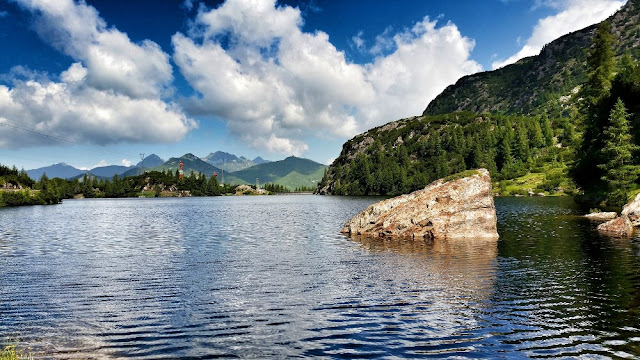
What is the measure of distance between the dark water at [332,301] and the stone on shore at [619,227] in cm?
689

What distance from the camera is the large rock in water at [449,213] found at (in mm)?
50938

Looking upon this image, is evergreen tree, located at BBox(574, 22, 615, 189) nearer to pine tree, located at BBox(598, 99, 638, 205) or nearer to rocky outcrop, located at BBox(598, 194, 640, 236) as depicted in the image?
pine tree, located at BBox(598, 99, 638, 205)

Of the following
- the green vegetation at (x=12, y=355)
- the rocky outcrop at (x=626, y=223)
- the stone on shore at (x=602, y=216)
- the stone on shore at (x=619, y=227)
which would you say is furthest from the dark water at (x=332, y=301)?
the stone on shore at (x=602, y=216)

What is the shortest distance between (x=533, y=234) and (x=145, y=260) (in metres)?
48.2

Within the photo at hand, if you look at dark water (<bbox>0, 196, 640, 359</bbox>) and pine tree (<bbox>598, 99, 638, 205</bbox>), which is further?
pine tree (<bbox>598, 99, 638, 205</bbox>)

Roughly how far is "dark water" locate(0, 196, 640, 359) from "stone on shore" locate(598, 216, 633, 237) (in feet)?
22.6

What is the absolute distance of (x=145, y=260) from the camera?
3894cm

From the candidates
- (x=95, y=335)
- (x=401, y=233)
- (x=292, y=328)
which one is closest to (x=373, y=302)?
(x=292, y=328)

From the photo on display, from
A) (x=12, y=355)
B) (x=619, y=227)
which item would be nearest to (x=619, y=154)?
(x=619, y=227)

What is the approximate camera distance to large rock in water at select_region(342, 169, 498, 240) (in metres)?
50.9

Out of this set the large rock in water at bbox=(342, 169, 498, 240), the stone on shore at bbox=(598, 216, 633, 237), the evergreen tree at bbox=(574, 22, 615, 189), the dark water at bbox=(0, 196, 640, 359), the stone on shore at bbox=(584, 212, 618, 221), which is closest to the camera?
the dark water at bbox=(0, 196, 640, 359)

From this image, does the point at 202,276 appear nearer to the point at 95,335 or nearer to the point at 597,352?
the point at 95,335

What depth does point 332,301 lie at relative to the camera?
23.2 metres

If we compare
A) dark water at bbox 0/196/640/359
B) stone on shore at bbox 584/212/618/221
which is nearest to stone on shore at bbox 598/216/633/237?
dark water at bbox 0/196/640/359
